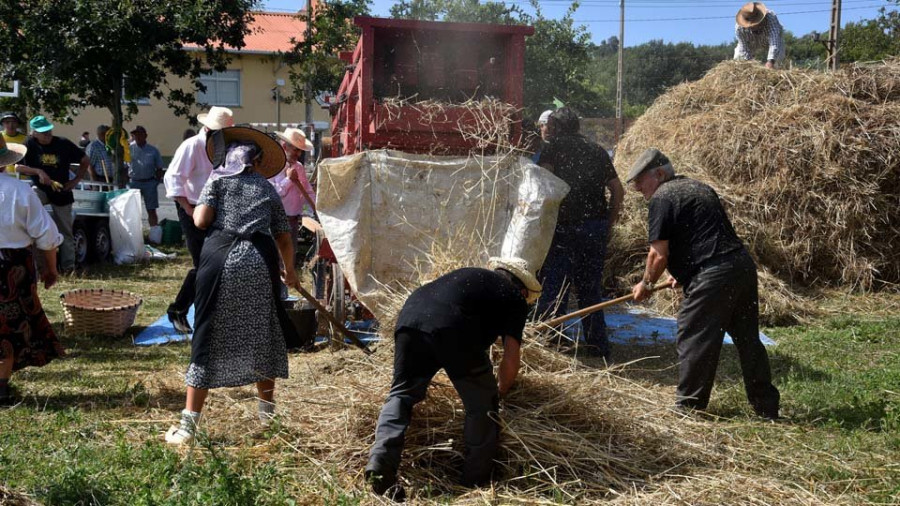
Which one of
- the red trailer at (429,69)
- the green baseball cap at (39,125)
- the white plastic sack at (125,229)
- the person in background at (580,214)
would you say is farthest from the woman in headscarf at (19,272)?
the white plastic sack at (125,229)

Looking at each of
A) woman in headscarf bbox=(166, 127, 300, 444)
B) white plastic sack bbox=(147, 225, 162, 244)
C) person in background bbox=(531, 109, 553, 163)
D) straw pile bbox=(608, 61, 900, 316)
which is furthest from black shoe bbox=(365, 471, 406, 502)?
white plastic sack bbox=(147, 225, 162, 244)

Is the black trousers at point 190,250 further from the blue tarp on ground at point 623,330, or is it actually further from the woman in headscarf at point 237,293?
the woman in headscarf at point 237,293

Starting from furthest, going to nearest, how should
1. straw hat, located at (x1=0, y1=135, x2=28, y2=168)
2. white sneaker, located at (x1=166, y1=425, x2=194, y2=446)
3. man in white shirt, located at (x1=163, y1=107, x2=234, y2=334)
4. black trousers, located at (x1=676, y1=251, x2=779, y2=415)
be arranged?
man in white shirt, located at (x1=163, y1=107, x2=234, y2=334)
straw hat, located at (x1=0, y1=135, x2=28, y2=168)
black trousers, located at (x1=676, y1=251, x2=779, y2=415)
white sneaker, located at (x1=166, y1=425, x2=194, y2=446)

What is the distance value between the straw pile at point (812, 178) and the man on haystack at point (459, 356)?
5.56 meters

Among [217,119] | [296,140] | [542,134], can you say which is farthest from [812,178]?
[217,119]

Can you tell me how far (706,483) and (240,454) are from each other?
2184mm

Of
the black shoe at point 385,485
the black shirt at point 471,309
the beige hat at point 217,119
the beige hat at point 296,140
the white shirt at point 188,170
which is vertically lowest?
the black shoe at point 385,485

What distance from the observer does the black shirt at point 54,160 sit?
33.4 ft

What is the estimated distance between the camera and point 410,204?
257 inches

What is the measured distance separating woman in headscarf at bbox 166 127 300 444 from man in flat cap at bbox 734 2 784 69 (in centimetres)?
801

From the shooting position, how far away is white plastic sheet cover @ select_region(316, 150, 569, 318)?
6.46 m

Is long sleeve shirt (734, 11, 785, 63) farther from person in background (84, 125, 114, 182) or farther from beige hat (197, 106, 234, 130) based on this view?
person in background (84, 125, 114, 182)

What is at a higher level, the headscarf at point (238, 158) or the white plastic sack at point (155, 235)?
the headscarf at point (238, 158)

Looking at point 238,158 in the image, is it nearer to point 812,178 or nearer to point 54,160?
point 54,160
